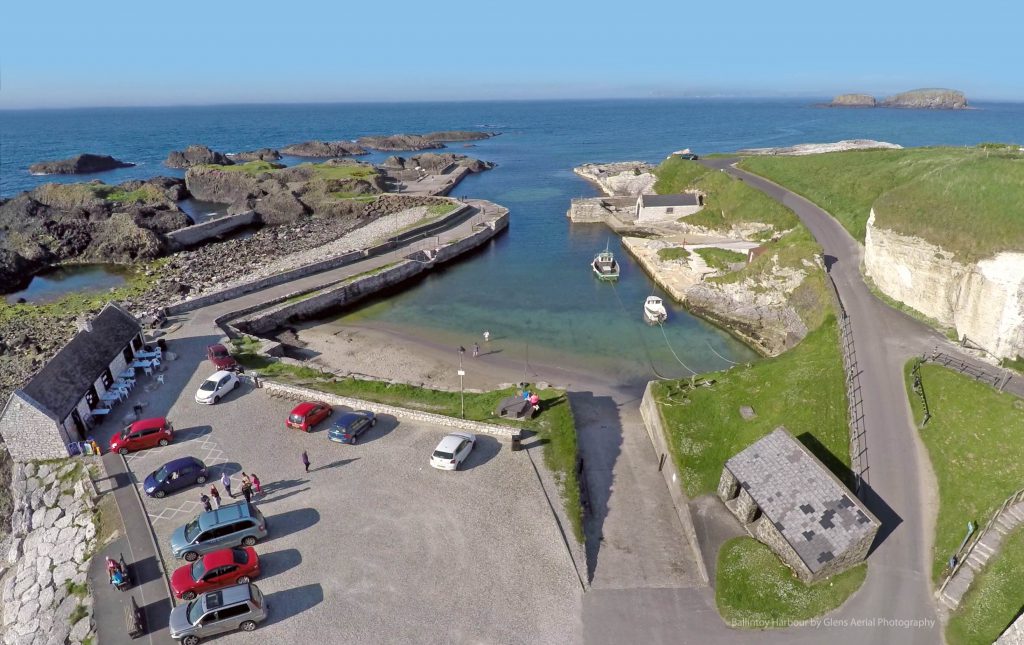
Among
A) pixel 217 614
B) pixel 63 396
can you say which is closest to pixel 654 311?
pixel 217 614

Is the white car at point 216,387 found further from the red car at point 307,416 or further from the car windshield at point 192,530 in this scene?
the car windshield at point 192,530

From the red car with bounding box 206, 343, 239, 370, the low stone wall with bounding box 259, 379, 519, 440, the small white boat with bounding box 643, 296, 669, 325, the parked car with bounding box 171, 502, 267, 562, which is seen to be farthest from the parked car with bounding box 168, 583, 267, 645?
the small white boat with bounding box 643, 296, 669, 325

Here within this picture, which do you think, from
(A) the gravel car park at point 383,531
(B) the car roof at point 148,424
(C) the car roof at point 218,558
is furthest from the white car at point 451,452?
(B) the car roof at point 148,424

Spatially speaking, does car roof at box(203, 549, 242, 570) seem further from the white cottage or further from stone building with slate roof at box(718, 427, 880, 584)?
the white cottage

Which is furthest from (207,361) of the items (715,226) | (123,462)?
(715,226)

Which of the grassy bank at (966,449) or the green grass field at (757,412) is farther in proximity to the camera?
the green grass field at (757,412)

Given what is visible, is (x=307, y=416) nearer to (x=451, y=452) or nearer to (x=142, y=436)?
(x=142, y=436)

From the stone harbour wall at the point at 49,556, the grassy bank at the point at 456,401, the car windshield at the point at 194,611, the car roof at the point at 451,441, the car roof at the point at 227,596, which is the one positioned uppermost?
the car roof at the point at 451,441
